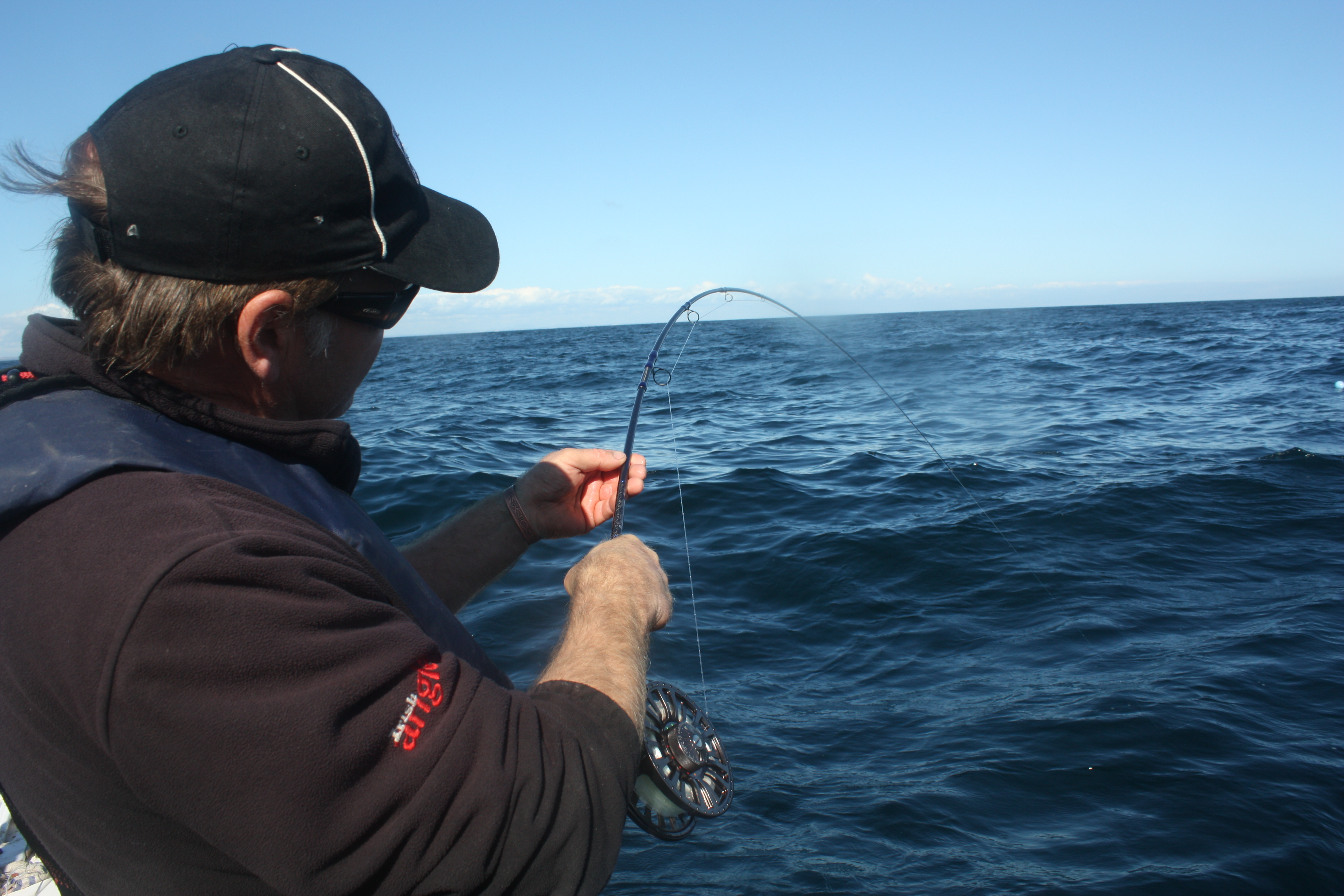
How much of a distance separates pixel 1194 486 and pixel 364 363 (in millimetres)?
7602

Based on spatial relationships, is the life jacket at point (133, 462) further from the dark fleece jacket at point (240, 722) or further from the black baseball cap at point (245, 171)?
the black baseball cap at point (245, 171)

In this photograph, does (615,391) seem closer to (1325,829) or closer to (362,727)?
(1325,829)

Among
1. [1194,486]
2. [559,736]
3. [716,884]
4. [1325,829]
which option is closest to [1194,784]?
[1325,829]

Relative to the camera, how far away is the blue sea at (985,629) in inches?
118

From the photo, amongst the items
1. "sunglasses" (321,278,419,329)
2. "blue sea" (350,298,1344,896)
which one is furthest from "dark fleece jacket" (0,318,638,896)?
"blue sea" (350,298,1344,896)

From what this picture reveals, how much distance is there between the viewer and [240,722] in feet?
2.58

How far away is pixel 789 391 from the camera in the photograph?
1456 centimetres

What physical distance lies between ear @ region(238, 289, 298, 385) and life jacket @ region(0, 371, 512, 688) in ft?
0.36

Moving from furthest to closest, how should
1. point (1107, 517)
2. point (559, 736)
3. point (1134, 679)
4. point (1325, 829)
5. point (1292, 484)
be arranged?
point (1292, 484) → point (1107, 517) → point (1134, 679) → point (1325, 829) → point (559, 736)

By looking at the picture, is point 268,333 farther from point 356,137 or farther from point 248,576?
point 248,576

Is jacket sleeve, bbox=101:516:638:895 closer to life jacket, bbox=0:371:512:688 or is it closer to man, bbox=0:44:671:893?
man, bbox=0:44:671:893

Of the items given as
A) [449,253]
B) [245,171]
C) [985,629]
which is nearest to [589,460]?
[449,253]

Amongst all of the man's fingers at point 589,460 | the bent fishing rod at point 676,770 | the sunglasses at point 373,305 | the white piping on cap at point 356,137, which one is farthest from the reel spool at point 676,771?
the white piping on cap at point 356,137

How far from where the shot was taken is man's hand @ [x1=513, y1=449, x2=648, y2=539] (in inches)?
85.0
